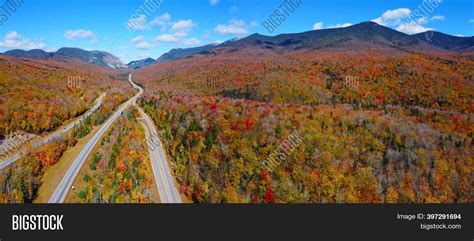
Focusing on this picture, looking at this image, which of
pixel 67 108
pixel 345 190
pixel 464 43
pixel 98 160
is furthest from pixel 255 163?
pixel 464 43

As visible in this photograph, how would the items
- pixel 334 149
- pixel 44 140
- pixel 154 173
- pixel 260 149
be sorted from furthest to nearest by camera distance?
pixel 44 140, pixel 154 173, pixel 260 149, pixel 334 149

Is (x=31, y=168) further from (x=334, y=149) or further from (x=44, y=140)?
(x=334, y=149)

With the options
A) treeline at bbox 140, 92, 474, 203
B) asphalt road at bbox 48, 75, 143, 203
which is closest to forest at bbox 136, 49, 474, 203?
treeline at bbox 140, 92, 474, 203

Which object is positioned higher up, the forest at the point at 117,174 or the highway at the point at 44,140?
the highway at the point at 44,140

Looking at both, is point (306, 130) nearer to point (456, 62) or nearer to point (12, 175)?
point (12, 175)

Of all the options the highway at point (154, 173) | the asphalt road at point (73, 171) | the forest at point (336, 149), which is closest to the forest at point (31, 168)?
the asphalt road at point (73, 171)

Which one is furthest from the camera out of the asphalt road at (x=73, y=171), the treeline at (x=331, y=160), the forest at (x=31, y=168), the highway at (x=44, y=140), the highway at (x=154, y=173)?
the highway at (x=44, y=140)

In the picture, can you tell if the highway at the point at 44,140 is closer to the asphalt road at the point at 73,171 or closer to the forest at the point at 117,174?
the asphalt road at the point at 73,171

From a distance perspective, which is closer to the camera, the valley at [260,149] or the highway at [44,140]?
the valley at [260,149]

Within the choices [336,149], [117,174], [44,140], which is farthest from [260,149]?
[44,140]

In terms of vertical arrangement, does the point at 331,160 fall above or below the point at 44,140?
below

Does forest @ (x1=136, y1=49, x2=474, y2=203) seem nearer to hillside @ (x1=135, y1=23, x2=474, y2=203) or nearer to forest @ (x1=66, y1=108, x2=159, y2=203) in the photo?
hillside @ (x1=135, y1=23, x2=474, y2=203)
